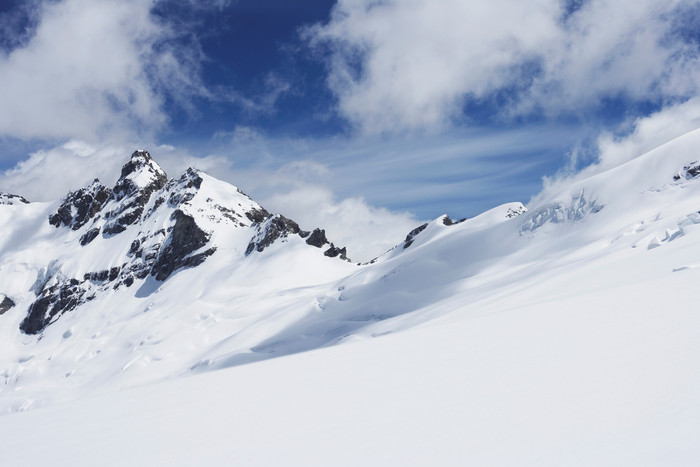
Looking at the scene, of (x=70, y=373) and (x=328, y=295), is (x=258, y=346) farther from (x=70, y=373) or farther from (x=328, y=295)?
(x=70, y=373)

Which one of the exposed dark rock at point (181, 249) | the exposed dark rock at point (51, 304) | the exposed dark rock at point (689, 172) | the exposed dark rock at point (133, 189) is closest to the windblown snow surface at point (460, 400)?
the exposed dark rock at point (689, 172)

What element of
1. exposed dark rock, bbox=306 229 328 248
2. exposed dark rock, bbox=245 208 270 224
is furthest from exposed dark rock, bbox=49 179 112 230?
exposed dark rock, bbox=306 229 328 248

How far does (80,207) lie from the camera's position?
13788 centimetres

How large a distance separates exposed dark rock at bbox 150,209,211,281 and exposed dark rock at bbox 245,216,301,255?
10.9 meters

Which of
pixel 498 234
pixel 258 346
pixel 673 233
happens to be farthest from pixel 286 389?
pixel 498 234

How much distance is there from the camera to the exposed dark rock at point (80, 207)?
5379 inches

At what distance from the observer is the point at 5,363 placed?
303ft

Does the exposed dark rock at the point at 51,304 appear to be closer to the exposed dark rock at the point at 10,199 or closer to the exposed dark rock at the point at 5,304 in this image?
the exposed dark rock at the point at 5,304

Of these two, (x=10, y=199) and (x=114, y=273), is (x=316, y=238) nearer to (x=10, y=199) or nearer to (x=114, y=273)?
(x=114, y=273)

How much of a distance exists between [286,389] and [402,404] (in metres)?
2.66

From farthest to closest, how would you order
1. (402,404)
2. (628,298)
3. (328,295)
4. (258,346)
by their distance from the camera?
(328,295) < (258,346) < (628,298) < (402,404)

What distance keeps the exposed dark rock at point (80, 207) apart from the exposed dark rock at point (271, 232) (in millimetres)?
69405

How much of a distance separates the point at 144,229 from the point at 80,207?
36997 millimetres

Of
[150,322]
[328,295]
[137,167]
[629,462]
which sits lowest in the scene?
[629,462]
